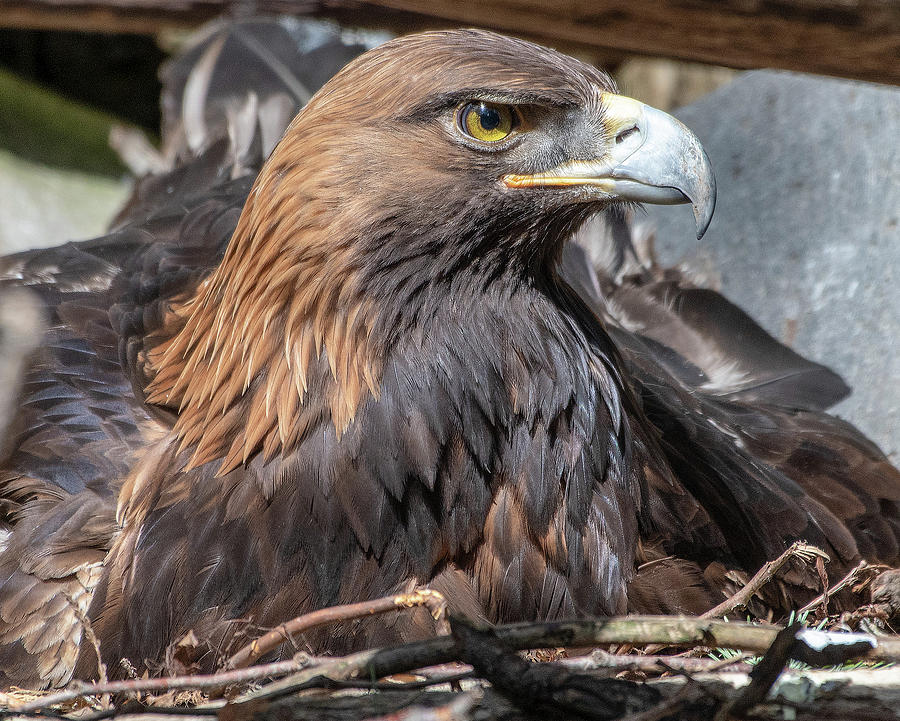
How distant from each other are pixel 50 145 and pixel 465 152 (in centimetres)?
500

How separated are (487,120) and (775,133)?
264cm

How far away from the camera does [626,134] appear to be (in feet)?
7.30

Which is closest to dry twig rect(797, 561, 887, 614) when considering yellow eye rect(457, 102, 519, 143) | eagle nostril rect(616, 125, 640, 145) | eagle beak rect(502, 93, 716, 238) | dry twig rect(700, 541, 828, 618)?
dry twig rect(700, 541, 828, 618)

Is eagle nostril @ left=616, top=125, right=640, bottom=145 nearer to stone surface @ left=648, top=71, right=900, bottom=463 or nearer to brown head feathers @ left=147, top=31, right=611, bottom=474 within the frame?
brown head feathers @ left=147, top=31, right=611, bottom=474

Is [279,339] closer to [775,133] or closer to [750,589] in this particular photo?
[750,589]

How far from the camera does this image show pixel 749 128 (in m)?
4.58

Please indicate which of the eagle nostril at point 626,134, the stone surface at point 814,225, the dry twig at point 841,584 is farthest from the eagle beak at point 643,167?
the stone surface at point 814,225

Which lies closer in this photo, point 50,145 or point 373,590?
point 373,590

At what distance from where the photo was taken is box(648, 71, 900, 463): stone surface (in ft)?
12.5

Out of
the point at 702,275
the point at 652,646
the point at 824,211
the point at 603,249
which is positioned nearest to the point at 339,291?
the point at 652,646

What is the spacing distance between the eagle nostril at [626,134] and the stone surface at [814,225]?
6.20ft

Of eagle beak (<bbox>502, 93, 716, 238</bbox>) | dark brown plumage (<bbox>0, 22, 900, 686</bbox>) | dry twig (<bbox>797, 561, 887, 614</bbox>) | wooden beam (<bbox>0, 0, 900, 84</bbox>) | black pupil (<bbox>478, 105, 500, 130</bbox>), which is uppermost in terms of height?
wooden beam (<bbox>0, 0, 900, 84</bbox>)

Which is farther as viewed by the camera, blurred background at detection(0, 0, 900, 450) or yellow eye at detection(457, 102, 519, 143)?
blurred background at detection(0, 0, 900, 450)

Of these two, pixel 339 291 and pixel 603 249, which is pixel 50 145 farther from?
pixel 339 291
